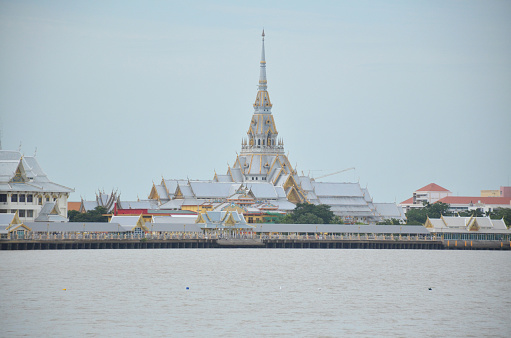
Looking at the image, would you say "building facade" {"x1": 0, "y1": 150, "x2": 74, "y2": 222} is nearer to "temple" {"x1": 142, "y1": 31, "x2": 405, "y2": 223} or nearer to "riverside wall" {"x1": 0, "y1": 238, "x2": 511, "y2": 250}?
"riverside wall" {"x1": 0, "y1": 238, "x2": 511, "y2": 250}

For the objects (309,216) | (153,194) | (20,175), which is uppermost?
(153,194)

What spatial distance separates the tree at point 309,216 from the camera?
15700 cm

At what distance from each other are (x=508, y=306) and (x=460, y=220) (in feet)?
279

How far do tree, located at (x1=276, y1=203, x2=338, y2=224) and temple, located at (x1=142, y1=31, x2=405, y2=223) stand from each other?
11.2m

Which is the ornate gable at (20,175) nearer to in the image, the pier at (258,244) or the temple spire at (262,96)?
the pier at (258,244)

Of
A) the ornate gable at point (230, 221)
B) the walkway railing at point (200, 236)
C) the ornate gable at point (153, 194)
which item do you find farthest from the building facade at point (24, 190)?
the ornate gable at point (153, 194)

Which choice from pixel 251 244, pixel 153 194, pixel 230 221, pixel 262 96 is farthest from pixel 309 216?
pixel 262 96

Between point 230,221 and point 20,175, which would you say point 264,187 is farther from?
point 20,175

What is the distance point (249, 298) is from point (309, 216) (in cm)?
8987

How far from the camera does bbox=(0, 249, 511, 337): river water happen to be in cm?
5531

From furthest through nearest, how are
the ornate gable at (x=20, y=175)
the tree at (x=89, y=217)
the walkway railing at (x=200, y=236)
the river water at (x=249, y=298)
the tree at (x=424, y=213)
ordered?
the tree at (x=424, y=213) < the tree at (x=89, y=217) < the ornate gable at (x=20, y=175) < the walkway railing at (x=200, y=236) < the river water at (x=249, y=298)

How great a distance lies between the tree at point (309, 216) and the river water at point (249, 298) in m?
49.7

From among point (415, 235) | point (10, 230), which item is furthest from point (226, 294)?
point (415, 235)

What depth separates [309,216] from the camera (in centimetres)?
15762
